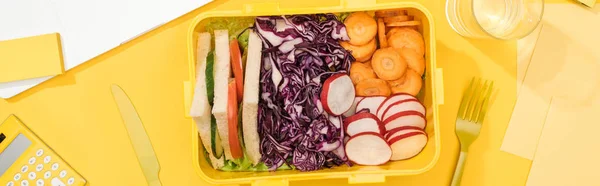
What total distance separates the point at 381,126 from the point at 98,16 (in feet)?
1.71

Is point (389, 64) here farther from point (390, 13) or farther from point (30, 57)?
point (30, 57)

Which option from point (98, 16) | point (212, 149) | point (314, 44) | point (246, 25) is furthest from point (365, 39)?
point (98, 16)

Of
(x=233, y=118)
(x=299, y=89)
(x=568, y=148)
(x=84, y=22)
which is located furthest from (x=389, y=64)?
(x=84, y=22)

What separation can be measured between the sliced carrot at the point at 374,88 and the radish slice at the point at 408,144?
0.25 feet

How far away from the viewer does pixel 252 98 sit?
0.88m

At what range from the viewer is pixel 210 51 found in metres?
0.92

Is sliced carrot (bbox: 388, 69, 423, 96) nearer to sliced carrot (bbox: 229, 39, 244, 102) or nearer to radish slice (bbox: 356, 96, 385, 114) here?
radish slice (bbox: 356, 96, 385, 114)

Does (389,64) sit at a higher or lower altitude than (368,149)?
higher

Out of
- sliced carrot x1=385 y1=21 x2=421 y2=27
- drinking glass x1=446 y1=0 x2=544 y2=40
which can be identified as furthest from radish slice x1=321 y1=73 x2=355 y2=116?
drinking glass x1=446 y1=0 x2=544 y2=40

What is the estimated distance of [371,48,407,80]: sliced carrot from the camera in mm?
915

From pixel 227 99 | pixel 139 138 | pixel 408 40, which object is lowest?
pixel 139 138

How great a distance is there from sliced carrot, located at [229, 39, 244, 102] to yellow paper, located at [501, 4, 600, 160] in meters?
0.47

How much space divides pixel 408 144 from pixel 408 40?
0.55ft

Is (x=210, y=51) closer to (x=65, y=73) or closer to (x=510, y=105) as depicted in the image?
(x=65, y=73)
